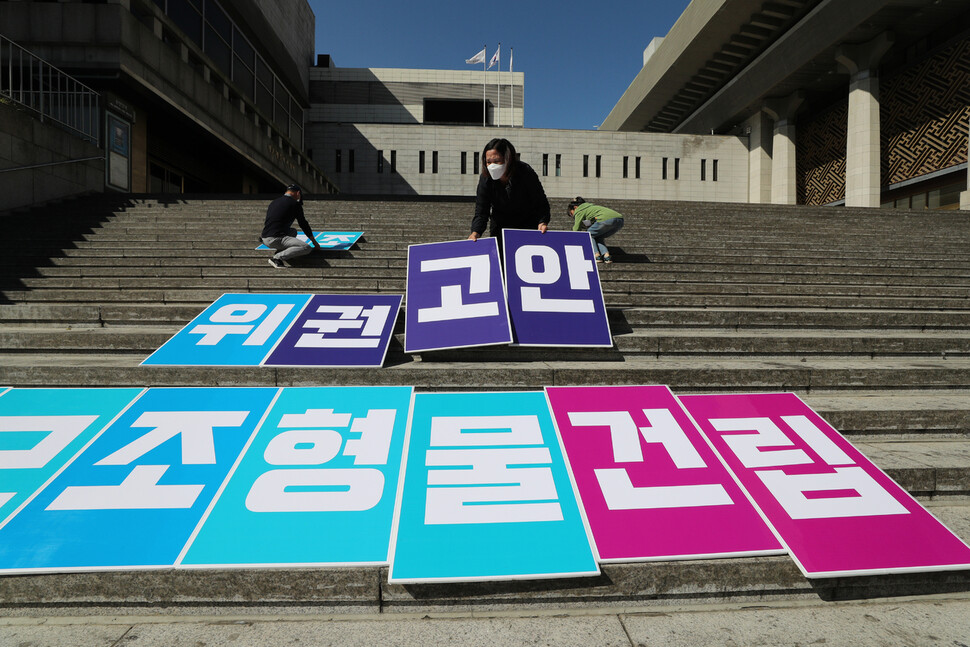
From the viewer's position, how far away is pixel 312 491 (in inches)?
97.4

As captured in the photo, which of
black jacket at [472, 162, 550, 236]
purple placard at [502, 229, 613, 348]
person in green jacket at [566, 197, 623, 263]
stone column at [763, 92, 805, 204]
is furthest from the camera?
stone column at [763, 92, 805, 204]

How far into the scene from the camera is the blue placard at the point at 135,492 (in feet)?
7.11

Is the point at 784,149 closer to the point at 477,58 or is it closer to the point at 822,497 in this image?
the point at 477,58

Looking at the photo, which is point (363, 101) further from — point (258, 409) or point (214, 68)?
point (258, 409)

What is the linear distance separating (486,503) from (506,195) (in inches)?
124

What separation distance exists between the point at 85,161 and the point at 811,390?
14460mm

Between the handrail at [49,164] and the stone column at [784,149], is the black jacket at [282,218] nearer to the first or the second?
the handrail at [49,164]

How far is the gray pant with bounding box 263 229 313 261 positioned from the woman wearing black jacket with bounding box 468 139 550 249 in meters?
2.94

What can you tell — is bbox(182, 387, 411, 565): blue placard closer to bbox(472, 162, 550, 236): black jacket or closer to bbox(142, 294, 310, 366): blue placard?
bbox(142, 294, 310, 366): blue placard

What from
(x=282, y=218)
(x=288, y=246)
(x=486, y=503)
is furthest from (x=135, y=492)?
(x=282, y=218)

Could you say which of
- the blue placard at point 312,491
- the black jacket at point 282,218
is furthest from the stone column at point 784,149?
the blue placard at point 312,491

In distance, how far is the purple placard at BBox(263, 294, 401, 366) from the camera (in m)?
3.81

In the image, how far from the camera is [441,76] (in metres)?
36.6

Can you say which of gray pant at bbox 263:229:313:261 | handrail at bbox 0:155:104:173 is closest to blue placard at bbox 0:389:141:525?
gray pant at bbox 263:229:313:261
